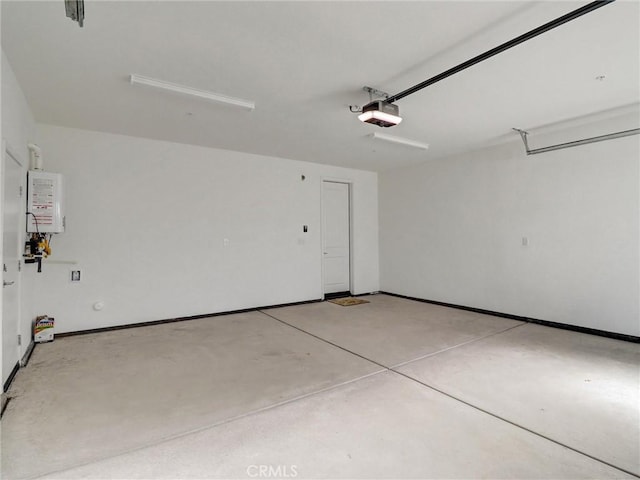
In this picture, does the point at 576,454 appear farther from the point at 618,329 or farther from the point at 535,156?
the point at 535,156

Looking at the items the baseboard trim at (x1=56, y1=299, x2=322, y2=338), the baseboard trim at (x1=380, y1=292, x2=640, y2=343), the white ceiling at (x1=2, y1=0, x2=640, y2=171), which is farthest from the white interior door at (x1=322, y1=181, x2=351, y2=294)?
the white ceiling at (x1=2, y1=0, x2=640, y2=171)

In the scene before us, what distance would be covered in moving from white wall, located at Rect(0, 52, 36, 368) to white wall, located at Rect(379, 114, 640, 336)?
595cm

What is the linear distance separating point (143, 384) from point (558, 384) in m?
3.67

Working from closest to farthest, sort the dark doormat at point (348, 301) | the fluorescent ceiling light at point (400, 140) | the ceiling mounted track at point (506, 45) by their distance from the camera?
the ceiling mounted track at point (506, 45) < the fluorescent ceiling light at point (400, 140) < the dark doormat at point (348, 301)

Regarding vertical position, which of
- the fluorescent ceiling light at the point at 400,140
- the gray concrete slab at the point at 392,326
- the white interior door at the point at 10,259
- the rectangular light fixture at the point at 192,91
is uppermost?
the fluorescent ceiling light at the point at 400,140

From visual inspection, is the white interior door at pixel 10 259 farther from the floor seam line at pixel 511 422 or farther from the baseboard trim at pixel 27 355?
the floor seam line at pixel 511 422

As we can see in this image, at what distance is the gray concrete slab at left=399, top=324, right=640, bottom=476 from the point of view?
7.07 ft

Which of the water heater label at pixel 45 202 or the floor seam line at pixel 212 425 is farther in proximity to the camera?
the water heater label at pixel 45 202

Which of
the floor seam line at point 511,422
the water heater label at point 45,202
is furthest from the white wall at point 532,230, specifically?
the water heater label at point 45,202

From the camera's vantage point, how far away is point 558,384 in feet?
9.42

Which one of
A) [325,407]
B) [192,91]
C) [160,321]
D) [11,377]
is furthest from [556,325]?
[11,377]

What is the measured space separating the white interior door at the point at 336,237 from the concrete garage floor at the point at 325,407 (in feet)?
8.68

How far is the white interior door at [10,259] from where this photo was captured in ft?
8.65

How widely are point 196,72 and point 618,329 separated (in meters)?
5.67
